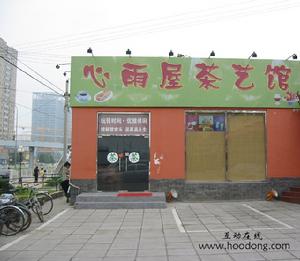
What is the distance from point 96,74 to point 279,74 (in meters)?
6.93

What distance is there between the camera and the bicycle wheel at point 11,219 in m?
10.1

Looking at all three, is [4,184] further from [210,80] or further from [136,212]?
[210,80]

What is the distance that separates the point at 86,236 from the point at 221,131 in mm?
7913

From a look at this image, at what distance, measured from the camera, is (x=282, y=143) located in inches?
632

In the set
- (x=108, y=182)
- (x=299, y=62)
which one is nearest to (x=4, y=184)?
(x=108, y=182)

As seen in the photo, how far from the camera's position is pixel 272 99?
16.1m

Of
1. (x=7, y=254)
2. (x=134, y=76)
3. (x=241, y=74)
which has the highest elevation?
(x=241, y=74)

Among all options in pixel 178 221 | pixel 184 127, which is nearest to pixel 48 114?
pixel 184 127

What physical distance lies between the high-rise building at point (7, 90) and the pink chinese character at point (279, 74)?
32.6 feet

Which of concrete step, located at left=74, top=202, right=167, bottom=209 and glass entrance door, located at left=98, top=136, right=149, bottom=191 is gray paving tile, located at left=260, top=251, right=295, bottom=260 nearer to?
concrete step, located at left=74, top=202, right=167, bottom=209

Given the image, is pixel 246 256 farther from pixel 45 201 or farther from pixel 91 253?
pixel 45 201

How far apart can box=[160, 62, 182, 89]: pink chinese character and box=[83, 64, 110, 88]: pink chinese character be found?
2084 millimetres

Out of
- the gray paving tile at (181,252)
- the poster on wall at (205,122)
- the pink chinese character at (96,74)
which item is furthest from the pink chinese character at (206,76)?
the gray paving tile at (181,252)

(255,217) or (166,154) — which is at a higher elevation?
(166,154)
